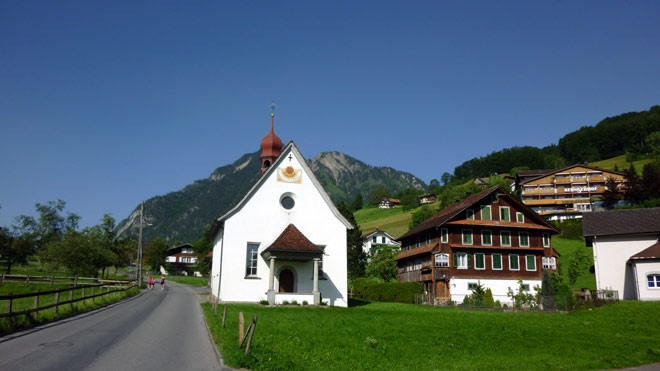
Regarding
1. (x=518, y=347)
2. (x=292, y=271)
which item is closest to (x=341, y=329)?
(x=518, y=347)

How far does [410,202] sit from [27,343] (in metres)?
126

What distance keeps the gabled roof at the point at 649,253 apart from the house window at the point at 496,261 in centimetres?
1002

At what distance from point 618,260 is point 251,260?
30243mm

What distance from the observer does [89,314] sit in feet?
69.5

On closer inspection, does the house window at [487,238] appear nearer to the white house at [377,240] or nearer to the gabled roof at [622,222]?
the gabled roof at [622,222]

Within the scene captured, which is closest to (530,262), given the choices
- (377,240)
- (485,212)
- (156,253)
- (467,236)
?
(485,212)

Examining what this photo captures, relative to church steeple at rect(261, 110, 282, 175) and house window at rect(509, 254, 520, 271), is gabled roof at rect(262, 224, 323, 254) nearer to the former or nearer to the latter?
church steeple at rect(261, 110, 282, 175)

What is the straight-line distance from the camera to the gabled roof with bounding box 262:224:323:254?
2836 centimetres

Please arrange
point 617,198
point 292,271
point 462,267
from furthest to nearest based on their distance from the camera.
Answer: point 617,198, point 462,267, point 292,271

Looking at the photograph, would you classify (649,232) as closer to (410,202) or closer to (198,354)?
(198,354)

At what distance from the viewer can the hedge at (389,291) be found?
39.7 m

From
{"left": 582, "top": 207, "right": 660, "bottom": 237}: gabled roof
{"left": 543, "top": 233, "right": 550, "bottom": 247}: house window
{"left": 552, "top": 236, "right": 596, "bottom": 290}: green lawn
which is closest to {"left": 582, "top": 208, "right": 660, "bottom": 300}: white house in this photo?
{"left": 582, "top": 207, "right": 660, "bottom": 237}: gabled roof

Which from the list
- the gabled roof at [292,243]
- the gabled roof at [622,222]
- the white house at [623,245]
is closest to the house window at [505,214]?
the gabled roof at [622,222]

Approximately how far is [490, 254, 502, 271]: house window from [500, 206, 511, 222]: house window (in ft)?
11.7
